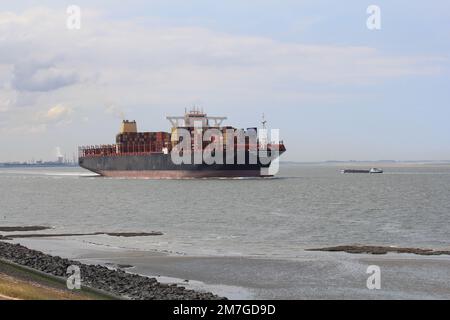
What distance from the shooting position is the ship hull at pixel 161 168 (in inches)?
4414

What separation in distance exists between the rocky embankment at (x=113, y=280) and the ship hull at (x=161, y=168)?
84.8 meters

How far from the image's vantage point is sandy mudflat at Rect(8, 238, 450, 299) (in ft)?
71.7

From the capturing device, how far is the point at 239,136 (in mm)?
113625

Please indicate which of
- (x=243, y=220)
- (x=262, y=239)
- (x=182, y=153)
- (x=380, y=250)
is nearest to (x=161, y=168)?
(x=182, y=153)

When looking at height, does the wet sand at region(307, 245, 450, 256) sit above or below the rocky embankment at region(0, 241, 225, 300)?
below

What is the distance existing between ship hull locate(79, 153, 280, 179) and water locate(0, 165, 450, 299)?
36.5 metres

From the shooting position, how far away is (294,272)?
25.8 meters

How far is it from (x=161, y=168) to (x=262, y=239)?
8606 centimetres

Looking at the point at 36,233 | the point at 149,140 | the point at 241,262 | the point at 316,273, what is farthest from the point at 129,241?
the point at 149,140

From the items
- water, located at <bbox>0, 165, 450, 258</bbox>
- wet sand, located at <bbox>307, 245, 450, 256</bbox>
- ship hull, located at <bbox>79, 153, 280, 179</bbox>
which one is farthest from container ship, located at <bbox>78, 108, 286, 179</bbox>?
wet sand, located at <bbox>307, 245, 450, 256</bbox>
